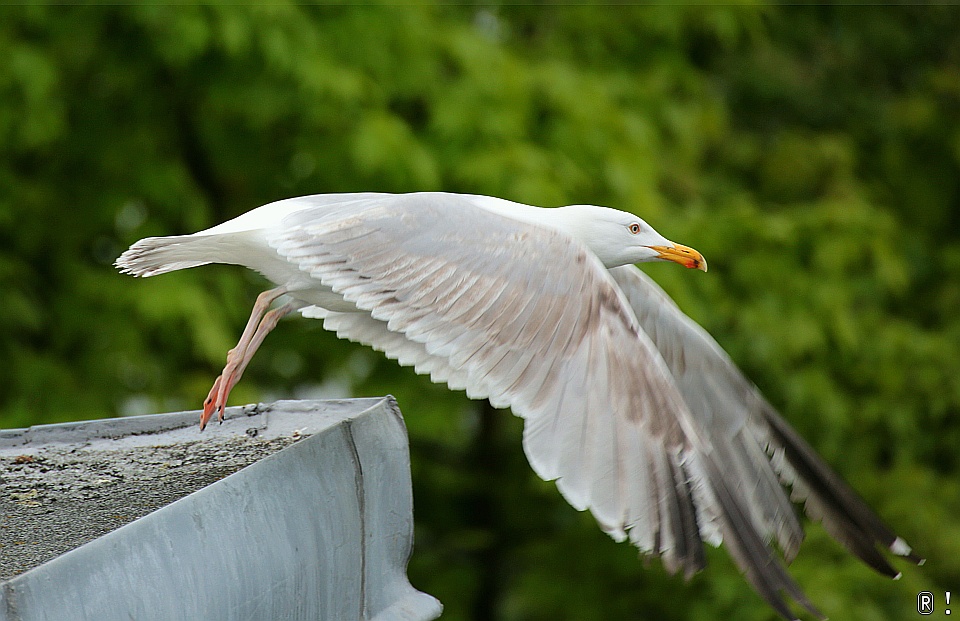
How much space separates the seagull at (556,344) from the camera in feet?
6.04

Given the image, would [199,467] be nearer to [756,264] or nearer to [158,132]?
[158,132]

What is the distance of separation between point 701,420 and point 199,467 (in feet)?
4.06

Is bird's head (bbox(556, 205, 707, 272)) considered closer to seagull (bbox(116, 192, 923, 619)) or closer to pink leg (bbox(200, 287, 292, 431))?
seagull (bbox(116, 192, 923, 619))

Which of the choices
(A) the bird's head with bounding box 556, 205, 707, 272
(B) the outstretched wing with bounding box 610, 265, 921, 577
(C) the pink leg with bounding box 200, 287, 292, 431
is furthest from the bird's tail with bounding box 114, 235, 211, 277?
(B) the outstretched wing with bounding box 610, 265, 921, 577

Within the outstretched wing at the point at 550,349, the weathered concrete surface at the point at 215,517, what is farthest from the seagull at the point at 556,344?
the weathered concrete surface at the point at 215,517

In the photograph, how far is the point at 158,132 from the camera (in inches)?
168

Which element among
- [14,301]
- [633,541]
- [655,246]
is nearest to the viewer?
[633,541]

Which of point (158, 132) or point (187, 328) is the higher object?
point (158, 132)

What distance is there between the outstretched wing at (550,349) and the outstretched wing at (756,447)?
0.35 m

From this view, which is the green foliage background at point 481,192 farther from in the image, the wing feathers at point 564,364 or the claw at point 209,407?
the wing feathers at point 564,364

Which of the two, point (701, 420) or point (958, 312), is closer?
point (701, 420)

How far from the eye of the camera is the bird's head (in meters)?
2.51

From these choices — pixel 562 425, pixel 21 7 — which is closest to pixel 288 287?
pixel 562 425

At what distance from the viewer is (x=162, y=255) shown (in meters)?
2.37
